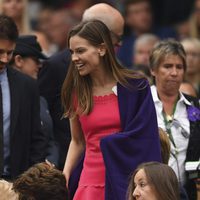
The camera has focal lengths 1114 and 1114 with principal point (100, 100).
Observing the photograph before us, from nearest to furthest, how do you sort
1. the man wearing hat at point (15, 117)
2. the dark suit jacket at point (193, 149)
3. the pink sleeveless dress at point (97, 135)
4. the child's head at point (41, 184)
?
1. the child's head at point (41, 184)
2. the pink sleeveless dress at point (97, 135)
3. the man wearing hat at point (15, 117)
4. the dark suit jacket at point (193, 149)

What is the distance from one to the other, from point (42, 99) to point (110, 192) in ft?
5.94

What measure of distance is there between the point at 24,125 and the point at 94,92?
783mm

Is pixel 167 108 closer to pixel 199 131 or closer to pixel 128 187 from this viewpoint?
pixel 199 131

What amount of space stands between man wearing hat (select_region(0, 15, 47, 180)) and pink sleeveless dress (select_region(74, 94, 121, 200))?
2.28 feet

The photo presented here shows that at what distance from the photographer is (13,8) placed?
11.5 meters

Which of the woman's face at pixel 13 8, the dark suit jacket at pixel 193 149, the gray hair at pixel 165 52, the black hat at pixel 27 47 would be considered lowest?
the dark suit jacket at pixel 193 149

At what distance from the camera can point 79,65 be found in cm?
830

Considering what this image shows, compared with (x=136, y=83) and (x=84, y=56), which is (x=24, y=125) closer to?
(x=84, y=56)

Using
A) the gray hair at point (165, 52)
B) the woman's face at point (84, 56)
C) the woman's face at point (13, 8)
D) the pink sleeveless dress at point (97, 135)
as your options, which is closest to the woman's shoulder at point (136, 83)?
the pink sleeveless dress at point (97, 135)

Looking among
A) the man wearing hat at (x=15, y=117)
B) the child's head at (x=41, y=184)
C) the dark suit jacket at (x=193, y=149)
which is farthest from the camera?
the dark suit jacket at (x=193, y=149)

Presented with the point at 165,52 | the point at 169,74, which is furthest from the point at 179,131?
the point at 165,52

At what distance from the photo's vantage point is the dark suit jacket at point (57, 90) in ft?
31.9

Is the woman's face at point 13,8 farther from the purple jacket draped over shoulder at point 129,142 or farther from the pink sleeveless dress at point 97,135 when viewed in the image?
the purple jacket draped over shoulder at point 129,142

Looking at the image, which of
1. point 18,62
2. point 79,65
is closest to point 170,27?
point 18,62
